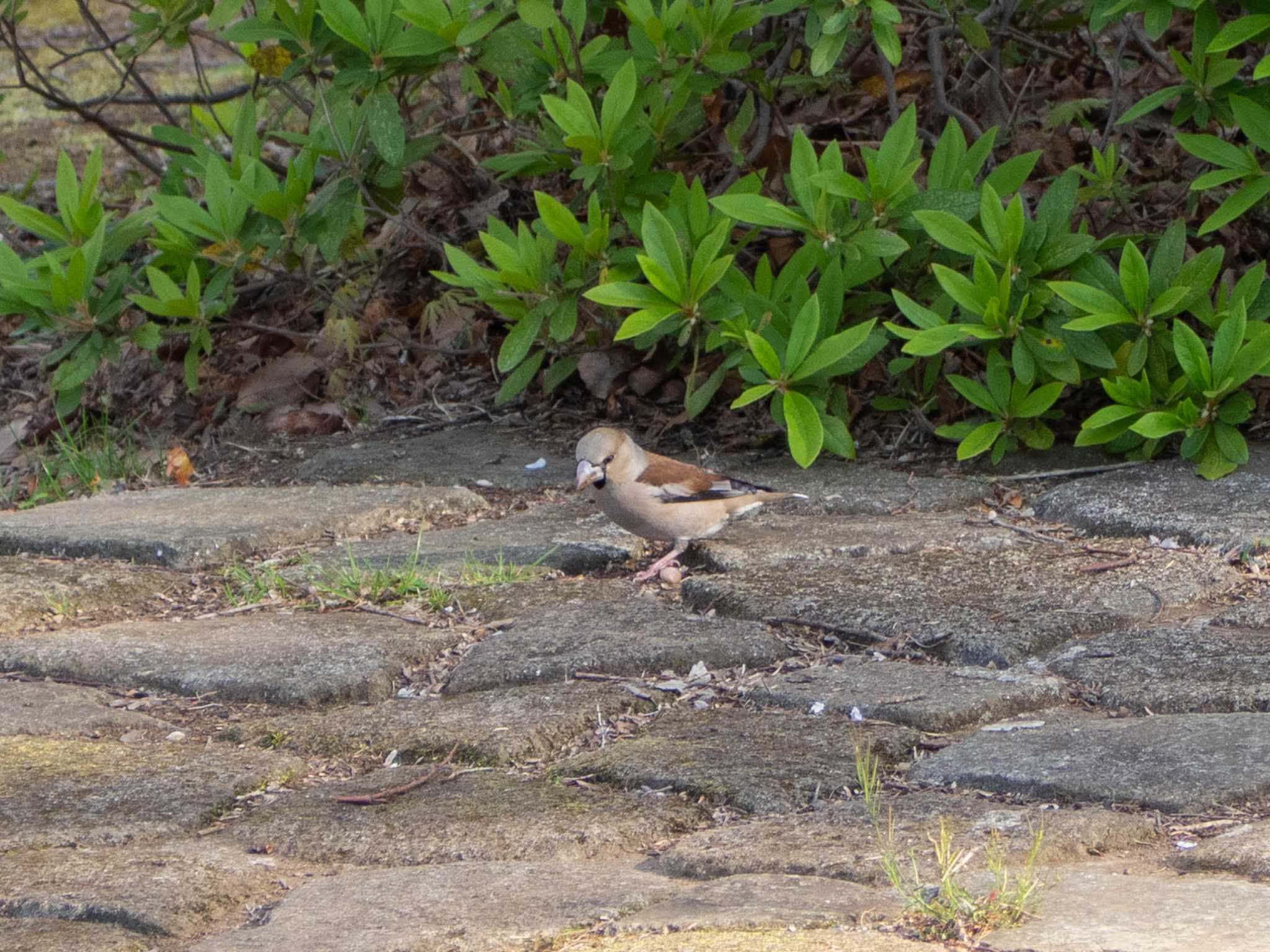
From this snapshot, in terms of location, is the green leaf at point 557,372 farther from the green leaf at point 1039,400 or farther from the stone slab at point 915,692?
the stone slab at point 915,692

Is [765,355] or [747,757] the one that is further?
[765,355]

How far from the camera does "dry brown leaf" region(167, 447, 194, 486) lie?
553 cm

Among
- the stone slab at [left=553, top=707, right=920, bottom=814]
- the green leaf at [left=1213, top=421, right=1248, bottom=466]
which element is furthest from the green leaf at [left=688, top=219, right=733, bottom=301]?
the stone slab at [left=553, top=707, right=920, bottom=814]

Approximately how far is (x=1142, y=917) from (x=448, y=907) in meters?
0.86

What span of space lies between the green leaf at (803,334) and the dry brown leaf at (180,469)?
2310 mm

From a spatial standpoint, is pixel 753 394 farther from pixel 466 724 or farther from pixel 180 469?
pixel 180 469

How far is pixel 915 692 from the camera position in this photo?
9.69 feet

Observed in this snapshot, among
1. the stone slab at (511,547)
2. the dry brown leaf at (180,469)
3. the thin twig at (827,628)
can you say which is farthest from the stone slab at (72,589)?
the thin twig at (827,628)

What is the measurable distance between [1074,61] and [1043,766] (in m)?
3.71

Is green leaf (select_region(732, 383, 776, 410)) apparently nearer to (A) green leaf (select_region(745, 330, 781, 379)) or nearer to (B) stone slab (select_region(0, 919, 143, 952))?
(A) green leaf (select_region(745, 330, 781, 379))

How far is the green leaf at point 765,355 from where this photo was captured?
425 centimetres

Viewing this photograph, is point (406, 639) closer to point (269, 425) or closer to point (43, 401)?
point (269, 425)

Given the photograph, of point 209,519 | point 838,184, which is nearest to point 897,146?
point 838,184

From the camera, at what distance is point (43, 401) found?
22.0 feet
